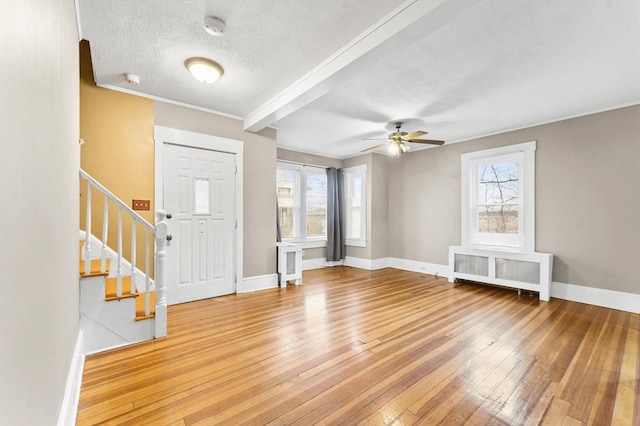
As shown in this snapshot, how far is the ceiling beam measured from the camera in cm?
180

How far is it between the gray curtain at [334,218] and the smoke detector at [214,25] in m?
4.43

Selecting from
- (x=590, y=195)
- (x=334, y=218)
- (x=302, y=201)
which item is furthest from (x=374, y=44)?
(x=334, y=218)

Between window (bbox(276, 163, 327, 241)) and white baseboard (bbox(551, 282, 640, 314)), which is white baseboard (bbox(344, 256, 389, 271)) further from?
white baseboard (bbox(551, 282, 640, 314))

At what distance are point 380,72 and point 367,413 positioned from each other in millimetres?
2888

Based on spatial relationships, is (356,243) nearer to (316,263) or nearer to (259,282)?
(316,263)

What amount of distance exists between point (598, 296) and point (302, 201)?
16.2 feet

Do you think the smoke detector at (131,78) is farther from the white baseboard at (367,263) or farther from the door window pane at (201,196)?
the white baseboard at (367,263)

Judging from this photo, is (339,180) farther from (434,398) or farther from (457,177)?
(434,398)

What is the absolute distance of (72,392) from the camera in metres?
1.60

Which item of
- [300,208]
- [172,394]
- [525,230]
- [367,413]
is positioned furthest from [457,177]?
[172,394]

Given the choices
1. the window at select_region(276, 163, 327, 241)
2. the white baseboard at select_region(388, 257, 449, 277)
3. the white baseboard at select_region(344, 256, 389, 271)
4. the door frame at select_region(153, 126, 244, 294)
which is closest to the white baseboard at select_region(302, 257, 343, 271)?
the white baseboard at select_region(344, 256, 389, 271)

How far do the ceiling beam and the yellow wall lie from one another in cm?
172

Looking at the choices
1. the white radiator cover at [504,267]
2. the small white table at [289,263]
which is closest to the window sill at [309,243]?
the small white table at [289,263]

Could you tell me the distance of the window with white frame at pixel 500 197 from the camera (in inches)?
175
